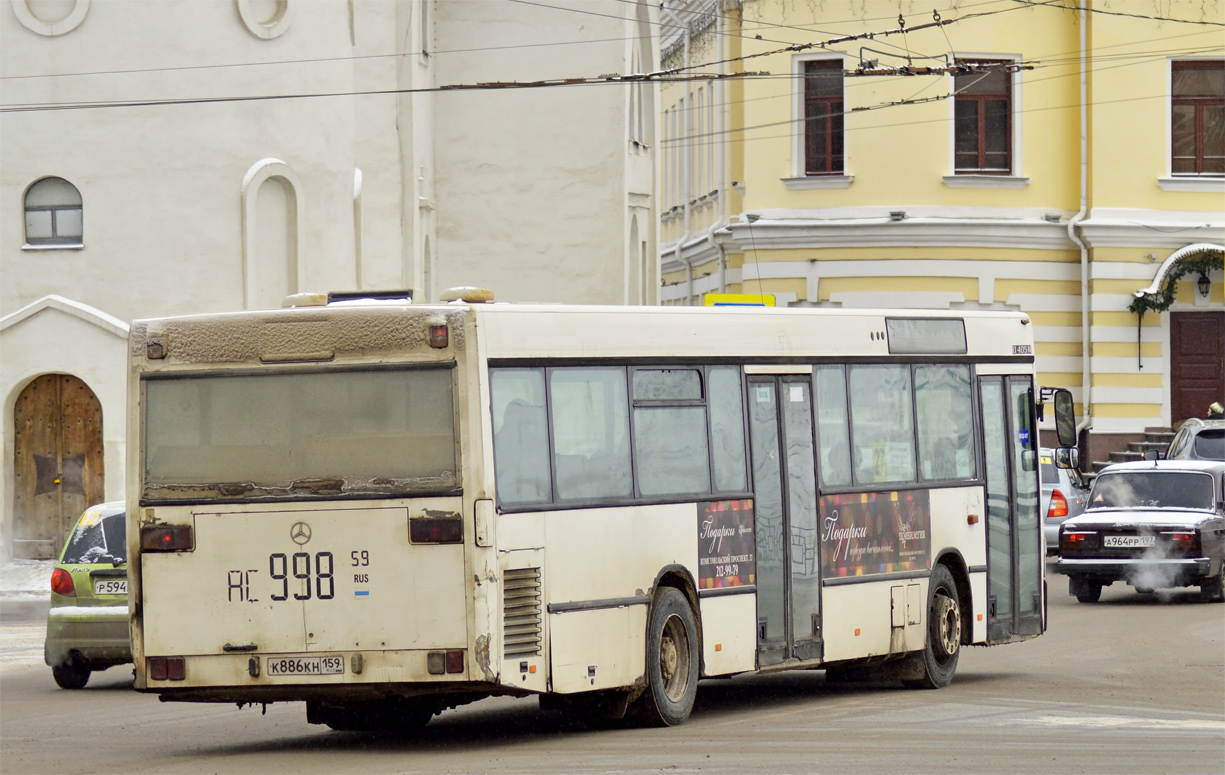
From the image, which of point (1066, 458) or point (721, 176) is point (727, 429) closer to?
point (1066, 458)

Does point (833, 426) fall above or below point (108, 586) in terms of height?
above

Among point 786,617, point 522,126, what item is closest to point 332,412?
point 786,617

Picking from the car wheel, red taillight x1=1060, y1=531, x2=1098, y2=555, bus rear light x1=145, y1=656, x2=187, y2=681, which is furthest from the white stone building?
bus rear light x1=145, y1=656, x2=187, y2=681

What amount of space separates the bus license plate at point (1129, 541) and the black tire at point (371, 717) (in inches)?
481

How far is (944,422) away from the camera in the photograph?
15.6 m

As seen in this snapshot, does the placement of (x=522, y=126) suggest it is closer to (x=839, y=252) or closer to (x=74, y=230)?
(x=839, y=252)

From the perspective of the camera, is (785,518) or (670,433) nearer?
(670,433)

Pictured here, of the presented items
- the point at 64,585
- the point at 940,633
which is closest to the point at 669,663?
the point at 940,633

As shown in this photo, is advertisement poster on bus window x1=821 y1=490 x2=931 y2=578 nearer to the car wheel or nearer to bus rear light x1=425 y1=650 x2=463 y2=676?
bus rear light x1=425 y1=650 x2=463 y2=676

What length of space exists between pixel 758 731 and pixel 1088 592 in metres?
12.5

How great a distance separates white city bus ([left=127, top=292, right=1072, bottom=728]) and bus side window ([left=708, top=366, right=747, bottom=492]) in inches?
0.7

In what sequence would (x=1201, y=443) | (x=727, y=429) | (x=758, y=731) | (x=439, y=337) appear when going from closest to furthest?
1. (x=439, y=337)
2. (x=758, y=731)
3. (x=727, y=429)
4. (x=1201, y=443)

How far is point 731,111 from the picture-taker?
140 ft

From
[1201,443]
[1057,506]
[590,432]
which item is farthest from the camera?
[1057,506]
